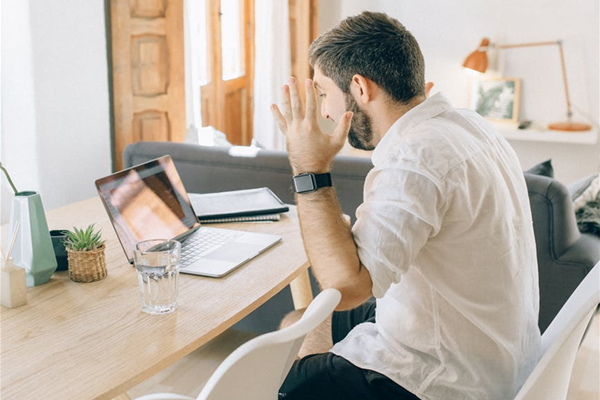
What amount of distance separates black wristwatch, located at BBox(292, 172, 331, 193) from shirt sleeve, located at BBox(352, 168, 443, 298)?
15cm

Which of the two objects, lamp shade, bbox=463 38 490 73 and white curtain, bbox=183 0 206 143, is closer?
white curtain, bbox=183 0 206 143

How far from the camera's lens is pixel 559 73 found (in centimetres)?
510

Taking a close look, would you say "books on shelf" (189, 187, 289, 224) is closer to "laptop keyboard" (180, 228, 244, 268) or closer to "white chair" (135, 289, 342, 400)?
"laptop keyboard" (180, 228, 244, 268)

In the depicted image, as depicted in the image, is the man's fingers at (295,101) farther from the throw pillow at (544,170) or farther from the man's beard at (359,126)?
the throw pillow at (544,170)

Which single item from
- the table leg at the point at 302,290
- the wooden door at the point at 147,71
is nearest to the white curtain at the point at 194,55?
the wooden door at the point at 147,71

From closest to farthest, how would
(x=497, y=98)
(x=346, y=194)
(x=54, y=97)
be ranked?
(x=346, y=194) < (x=54, y=97) < (x=497, y=98)

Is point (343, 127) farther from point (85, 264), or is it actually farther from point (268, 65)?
point (268, 65)

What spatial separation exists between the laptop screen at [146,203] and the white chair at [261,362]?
0.66m

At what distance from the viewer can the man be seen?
121 centimetres

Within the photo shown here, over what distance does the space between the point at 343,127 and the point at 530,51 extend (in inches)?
165

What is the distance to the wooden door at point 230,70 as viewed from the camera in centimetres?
405

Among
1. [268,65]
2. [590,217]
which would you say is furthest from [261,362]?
[268,65]

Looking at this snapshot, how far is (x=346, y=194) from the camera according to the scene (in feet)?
7.97

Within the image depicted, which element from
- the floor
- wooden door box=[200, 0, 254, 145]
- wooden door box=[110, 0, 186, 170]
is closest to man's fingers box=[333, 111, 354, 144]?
the floor
